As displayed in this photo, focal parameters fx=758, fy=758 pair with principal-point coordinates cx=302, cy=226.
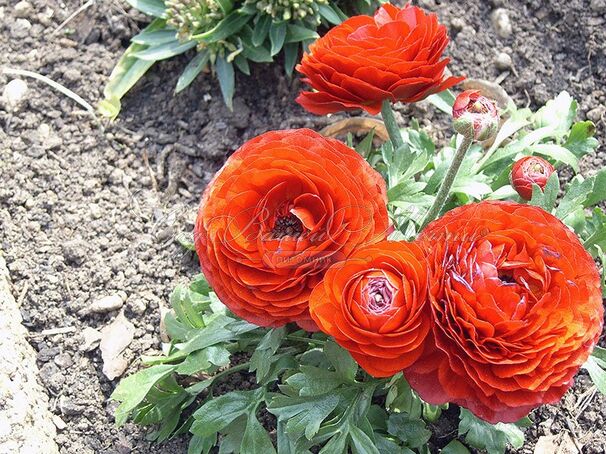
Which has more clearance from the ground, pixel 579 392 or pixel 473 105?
pixel 473 105

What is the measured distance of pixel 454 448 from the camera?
6.90 ft

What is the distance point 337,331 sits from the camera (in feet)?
4.61

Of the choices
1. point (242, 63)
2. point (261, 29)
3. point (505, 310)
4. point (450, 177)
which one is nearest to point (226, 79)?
point (242, 63)

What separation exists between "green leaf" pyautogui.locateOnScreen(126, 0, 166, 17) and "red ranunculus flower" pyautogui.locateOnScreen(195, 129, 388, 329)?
1.64 metres

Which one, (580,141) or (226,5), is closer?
(580,141)

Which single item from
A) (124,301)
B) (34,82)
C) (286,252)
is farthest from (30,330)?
(286,252)

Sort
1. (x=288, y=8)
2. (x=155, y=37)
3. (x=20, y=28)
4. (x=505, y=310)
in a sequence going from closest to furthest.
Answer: (x=505, y=310)
(x=288, y=8)
(x=155, y=37)
(x=20, y=28)

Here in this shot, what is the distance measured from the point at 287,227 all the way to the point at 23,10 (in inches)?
83.8

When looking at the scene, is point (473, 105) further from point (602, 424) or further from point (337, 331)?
point (602, 424)

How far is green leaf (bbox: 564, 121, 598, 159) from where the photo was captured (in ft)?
7.38

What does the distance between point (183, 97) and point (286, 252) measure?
1681 millimetres

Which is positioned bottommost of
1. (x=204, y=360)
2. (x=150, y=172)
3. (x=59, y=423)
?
(x=59, y=423)

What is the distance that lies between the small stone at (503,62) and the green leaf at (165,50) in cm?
117

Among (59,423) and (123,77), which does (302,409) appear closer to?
(59,423)
